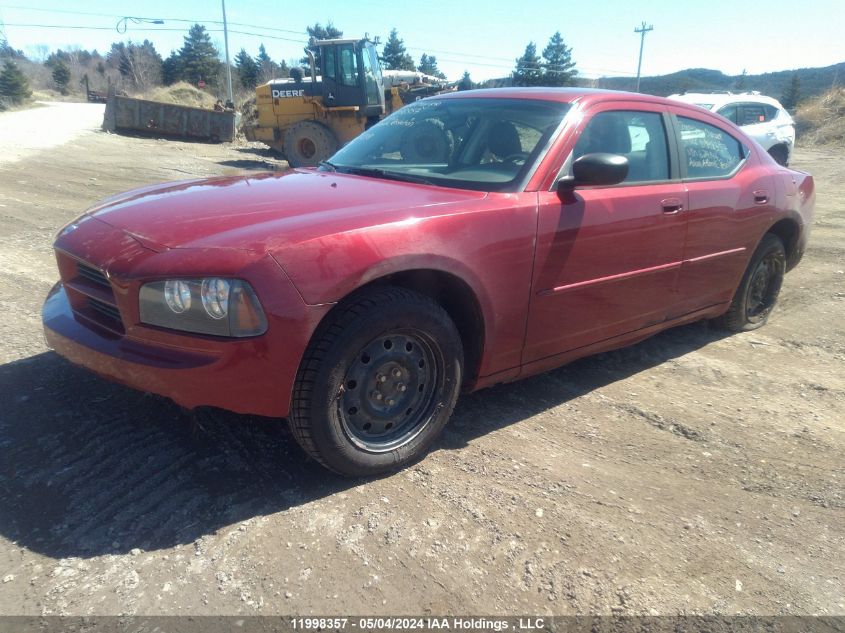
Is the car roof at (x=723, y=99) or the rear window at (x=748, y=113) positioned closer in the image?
the car roof at (x=723, y=99)

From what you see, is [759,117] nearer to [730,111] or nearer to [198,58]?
[730,111]

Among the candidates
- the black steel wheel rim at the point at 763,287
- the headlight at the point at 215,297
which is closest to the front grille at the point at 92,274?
the headlight at the point at 215,297

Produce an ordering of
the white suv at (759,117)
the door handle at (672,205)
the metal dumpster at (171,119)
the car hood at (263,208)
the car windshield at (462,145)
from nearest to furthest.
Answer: the car hood at (263,208) < the car windshield at (462,145) < the door handle at (672,205) < the white suv at (759,117) < the metal dumpster at (171,119)

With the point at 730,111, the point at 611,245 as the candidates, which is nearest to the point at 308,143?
the point at 730,111

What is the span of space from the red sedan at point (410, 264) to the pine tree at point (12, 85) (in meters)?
41.6

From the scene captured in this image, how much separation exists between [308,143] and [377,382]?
533 inches

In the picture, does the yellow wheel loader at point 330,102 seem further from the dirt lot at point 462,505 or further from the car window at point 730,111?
the dirt lot at point 462,505

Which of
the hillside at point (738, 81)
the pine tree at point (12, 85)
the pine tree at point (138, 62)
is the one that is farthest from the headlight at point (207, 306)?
the pine tree at point (138, 62)

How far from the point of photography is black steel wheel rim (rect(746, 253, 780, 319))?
4785 mm

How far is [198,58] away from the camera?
63469mm

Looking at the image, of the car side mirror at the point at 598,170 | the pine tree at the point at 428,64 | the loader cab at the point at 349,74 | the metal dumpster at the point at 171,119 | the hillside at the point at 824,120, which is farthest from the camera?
the pine tree at the point at 428,64

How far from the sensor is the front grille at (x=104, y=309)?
2.65m

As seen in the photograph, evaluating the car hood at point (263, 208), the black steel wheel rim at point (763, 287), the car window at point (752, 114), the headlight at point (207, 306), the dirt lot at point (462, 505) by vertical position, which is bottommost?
the dirt lot at point (462, 505)

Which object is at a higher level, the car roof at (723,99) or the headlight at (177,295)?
the car roof at (723,99)
